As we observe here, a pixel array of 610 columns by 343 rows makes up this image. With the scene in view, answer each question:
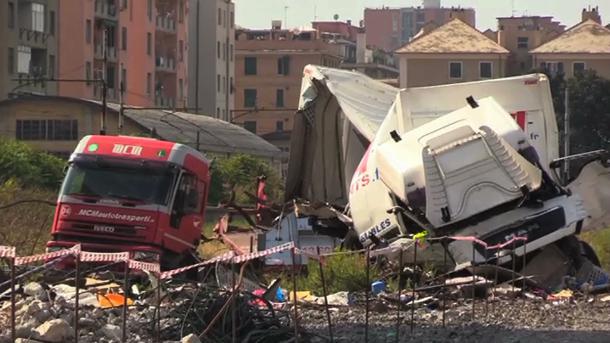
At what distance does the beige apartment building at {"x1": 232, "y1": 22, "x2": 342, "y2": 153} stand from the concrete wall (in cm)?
1879

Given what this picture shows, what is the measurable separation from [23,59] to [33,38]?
3.06 metres

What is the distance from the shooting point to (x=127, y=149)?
26.0 metres

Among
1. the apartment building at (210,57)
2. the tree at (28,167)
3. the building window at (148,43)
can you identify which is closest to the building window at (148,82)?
the building window at (148,43)

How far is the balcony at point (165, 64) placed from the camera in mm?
101062

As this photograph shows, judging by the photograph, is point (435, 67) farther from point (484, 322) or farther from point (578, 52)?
point (484, 322)

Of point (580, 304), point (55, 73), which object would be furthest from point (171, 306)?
point (55, 73)

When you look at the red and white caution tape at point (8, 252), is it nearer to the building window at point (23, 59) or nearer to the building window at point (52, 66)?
the building window at point (23, 59)

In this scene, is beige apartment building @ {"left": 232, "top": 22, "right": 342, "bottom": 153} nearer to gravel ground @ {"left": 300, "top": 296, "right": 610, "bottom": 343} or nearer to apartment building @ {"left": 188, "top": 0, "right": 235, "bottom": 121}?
apartment building @ {"left": 188, "top": 0, "right": 235, "bottom": 121}

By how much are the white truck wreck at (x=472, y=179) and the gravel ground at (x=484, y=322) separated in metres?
1.66

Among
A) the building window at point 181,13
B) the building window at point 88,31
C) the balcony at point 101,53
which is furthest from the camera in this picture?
the building window at point 181,13

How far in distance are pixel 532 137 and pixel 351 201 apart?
3.79 m

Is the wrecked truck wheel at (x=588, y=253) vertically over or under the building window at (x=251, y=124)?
over

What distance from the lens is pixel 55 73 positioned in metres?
84.7

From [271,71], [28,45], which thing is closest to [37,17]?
[28,45]
